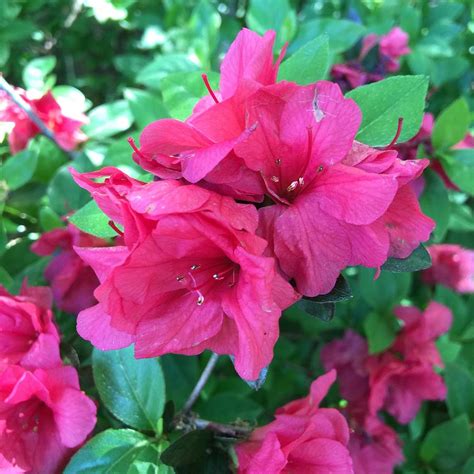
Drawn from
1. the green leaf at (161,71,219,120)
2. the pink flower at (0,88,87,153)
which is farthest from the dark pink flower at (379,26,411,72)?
the pink flower at (0,88,87,153)

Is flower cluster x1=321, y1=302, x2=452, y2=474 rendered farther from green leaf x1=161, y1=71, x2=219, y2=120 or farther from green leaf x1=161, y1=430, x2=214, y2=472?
green leaf x1=161, y1=71, x2=219, y2=120

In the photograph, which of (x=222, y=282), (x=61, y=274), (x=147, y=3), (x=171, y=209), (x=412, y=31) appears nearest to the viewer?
(x=171, y=209)

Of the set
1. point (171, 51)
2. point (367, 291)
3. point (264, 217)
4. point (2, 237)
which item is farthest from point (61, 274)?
point (171, 51)

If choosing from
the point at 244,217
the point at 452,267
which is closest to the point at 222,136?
the point at 244,217

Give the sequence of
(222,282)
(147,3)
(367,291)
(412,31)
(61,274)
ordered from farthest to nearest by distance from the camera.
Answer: (147,3)
(412,31)
(367,291)
(61,274)
(222,282)

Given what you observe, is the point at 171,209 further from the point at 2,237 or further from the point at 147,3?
the point at 147,3

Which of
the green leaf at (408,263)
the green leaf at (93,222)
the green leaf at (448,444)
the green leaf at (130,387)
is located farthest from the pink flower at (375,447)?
the green leaf at (93,222)

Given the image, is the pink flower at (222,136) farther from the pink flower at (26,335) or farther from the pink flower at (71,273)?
the pink flower at (71,273)
